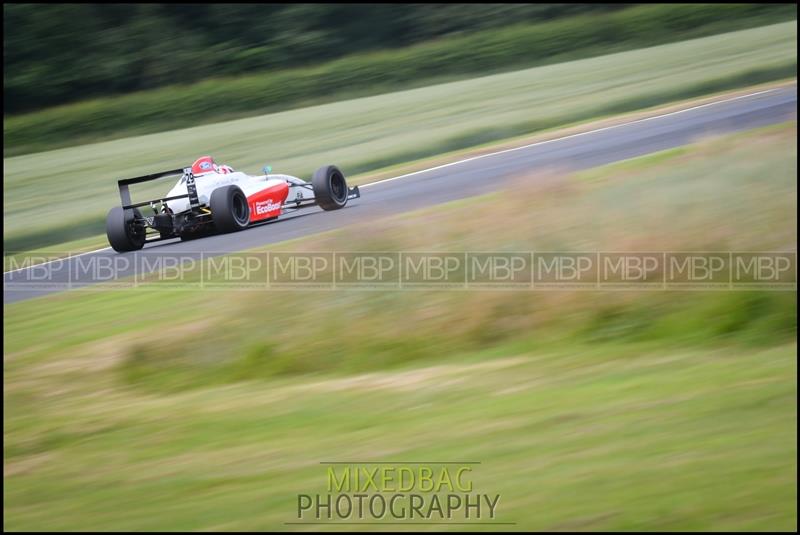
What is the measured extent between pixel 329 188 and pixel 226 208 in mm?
1835

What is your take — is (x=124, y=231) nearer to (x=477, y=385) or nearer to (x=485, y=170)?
(x=485, y=170)

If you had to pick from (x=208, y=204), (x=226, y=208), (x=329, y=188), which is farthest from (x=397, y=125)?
(x=226, y=208)

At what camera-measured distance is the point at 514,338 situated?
7.57 meters

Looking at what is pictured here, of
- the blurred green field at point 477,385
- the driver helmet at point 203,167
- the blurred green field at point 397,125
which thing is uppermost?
the blurred green field at point 397,125

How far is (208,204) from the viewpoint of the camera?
1338cm

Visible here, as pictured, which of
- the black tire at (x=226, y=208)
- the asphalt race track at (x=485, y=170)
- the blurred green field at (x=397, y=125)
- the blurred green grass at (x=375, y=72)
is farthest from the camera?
the blurred green grass at (x=375, y=72)

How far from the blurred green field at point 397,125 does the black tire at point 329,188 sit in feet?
21.4

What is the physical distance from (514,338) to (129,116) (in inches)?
1005

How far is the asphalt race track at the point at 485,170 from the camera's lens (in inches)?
520

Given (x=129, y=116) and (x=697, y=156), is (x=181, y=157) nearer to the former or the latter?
(x=129, y=116)

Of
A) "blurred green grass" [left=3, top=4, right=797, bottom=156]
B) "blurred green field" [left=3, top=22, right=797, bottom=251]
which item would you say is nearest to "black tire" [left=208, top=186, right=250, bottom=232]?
"blurred green field" [left=3, top=22, right=797, bottom=251]

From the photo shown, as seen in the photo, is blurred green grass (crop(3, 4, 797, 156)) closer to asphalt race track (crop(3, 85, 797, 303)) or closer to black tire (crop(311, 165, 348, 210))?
asphalt race track (crop(3, 85, 797, 303))

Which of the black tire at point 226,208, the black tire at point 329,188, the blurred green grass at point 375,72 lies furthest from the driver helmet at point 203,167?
the blurred green grass at point 375,72

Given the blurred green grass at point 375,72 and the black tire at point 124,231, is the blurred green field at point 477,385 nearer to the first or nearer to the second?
the black tire at point 124,231
